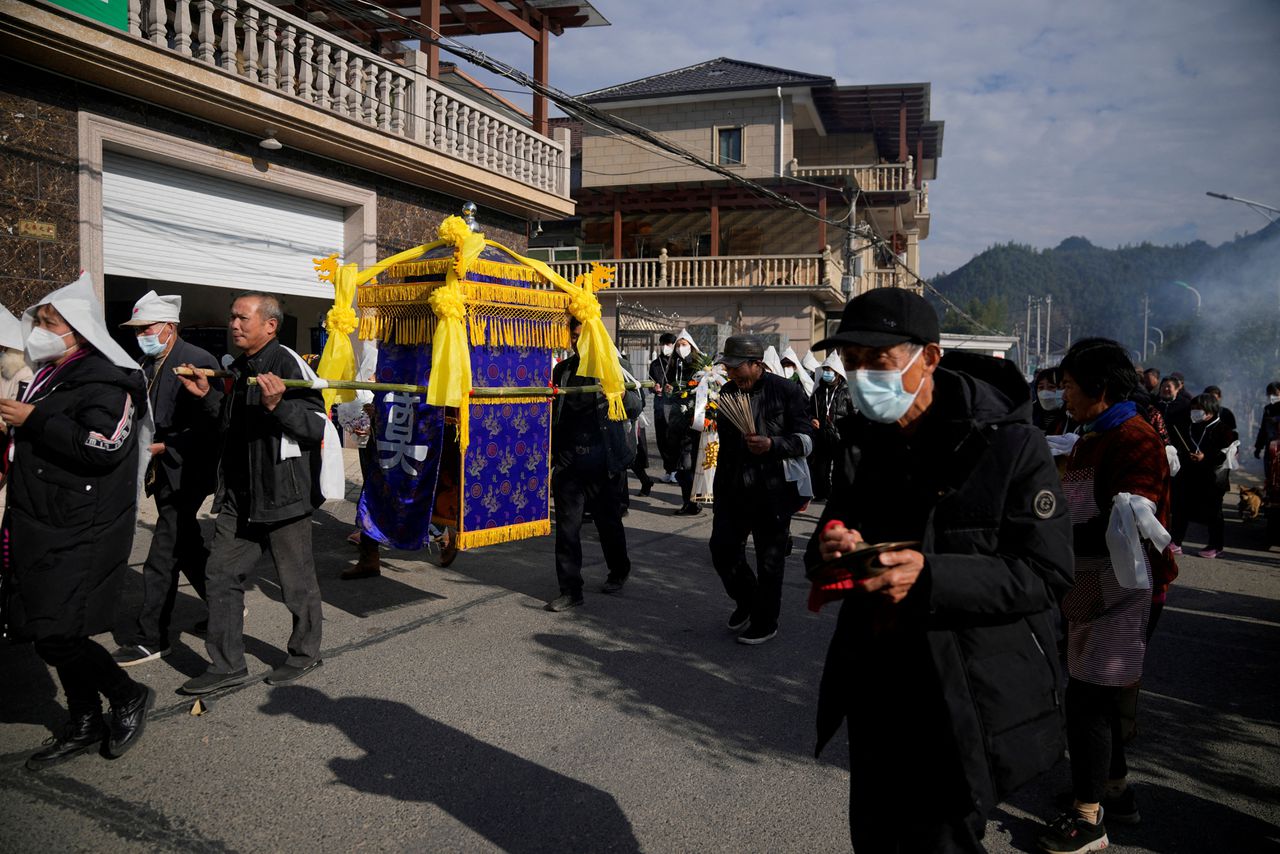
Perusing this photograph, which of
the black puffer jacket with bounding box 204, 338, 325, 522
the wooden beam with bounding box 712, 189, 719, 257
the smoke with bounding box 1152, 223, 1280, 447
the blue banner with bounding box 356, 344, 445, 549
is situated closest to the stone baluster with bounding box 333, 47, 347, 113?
the blue banner with bounding box 356, 344, 445, 549

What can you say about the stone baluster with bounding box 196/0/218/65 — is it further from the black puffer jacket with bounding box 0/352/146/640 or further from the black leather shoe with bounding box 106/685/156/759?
the black leather shoe with bounding box 106/685/156/759

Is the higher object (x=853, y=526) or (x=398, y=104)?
(x=398, y=104)

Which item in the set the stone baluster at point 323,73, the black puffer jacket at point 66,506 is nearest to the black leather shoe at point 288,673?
the black puffer jacket at point 66,506

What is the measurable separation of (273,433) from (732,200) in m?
25.7

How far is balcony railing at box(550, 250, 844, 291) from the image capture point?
26.9m

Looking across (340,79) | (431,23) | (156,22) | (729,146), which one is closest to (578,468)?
(156,22)

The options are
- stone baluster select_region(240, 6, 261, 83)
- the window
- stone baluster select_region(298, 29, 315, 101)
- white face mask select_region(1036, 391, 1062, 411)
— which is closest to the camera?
white face mask select_region(1036, 391, 1062, 411)

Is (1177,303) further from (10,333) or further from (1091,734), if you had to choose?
(10,333)

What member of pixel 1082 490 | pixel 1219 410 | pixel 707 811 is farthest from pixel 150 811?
pixel 1219 410

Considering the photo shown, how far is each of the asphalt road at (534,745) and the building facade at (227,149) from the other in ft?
16.8

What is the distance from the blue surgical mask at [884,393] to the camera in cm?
217

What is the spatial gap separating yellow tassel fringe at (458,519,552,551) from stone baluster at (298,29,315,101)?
291 inches

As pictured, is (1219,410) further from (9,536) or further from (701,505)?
(9,536)

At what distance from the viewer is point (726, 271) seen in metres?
27.9
